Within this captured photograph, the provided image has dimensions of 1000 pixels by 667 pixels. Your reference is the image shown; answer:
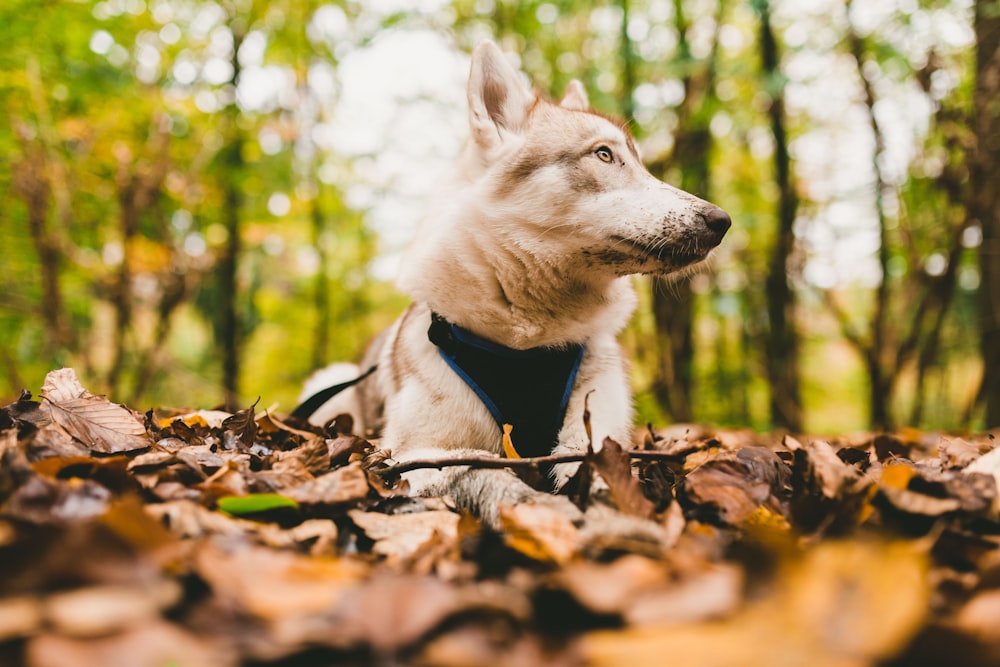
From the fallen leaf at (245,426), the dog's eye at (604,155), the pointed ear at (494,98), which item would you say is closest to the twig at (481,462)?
the fallen leaf at (245,426)

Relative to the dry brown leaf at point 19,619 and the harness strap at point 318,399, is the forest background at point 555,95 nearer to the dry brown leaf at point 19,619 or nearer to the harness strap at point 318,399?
the harness strap at point 318,399

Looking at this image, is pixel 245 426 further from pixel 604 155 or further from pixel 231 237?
pixel 231 237

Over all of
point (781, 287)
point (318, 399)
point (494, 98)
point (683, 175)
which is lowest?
point (318, 399)

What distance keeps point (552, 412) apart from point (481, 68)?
5.87ft

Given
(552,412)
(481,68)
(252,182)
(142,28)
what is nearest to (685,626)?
(552,412)

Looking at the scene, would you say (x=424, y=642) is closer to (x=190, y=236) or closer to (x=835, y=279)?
(x=835, y=279)

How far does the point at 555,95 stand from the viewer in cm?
962

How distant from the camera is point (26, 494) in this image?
49.8 inches

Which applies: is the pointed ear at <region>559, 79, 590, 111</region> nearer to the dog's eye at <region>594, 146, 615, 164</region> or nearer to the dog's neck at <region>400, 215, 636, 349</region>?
the dog's eye at <region>594, 146, 615, 164</region>

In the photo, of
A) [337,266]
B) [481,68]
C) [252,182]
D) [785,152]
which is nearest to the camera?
[481,68]

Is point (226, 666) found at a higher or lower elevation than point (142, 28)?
lower

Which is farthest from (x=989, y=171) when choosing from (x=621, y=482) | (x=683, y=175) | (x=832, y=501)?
(x=621, y=482)

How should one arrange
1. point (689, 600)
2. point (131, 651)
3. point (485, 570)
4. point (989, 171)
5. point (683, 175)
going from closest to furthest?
point (131, 651) → point (689, 600) → point (485, 570) → point (989, 171) → point (683, 175)

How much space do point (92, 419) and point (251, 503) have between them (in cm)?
93
